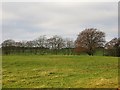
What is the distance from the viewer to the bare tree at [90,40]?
72.2 metres

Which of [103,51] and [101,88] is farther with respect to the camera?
[103,51]

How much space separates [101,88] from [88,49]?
192 ft

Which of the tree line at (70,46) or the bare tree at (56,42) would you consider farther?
the bare tree at (56,42)

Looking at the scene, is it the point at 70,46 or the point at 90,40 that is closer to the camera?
the point at 90,40

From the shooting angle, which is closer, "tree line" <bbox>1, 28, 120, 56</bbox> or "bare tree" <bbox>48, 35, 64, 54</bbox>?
"tree line" <bbox>1, 28, 120, 56</bbox>

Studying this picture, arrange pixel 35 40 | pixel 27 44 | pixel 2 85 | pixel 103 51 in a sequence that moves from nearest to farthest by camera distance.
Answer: pixel 2 85
pixel 103 51
pixel 27 44
pixel 35 40

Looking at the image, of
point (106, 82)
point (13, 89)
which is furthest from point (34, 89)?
point (106, 82)

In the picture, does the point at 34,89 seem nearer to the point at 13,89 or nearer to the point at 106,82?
the point at 13,89

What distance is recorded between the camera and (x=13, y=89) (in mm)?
14523

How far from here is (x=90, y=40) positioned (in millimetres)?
74938

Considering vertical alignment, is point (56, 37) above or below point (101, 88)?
above

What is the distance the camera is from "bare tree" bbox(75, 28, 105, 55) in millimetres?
72250

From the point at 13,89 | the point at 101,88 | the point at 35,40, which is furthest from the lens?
the point at 35,40

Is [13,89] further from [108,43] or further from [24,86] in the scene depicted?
[108,43]
